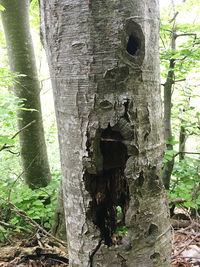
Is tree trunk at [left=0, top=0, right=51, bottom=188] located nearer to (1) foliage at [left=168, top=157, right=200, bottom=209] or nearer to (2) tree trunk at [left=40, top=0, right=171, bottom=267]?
(1) foliage at [left=168, top=157, right=200, bottom=209]

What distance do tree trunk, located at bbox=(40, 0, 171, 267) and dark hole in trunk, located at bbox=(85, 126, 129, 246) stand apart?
16 millimetres

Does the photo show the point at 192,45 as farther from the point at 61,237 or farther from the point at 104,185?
the point at 61,237

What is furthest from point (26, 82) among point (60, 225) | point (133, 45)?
point (133, 45)

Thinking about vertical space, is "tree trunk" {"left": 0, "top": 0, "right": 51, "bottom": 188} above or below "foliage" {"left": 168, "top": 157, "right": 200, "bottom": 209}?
above

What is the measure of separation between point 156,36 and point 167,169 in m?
3.12

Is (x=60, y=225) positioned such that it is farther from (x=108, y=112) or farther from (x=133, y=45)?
(x=133, y=45)

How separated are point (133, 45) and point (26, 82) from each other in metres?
3.49

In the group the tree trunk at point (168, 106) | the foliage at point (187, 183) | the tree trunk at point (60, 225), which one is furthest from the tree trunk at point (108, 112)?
the tree trunk at point (168, 106)

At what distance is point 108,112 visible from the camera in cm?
88

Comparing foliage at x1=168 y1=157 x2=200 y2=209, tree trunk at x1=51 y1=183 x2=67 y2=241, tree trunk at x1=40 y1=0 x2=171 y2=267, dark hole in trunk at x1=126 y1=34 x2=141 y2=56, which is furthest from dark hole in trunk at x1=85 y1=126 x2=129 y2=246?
tree trunk at x1=51 y1=183 x2=67 y2=241

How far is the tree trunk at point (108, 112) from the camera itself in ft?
2.78

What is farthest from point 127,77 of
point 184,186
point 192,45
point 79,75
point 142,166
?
point 192,45

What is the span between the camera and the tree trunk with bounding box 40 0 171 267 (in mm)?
848

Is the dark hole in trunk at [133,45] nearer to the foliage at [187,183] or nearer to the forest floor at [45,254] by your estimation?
the forest floor at [45,254]
